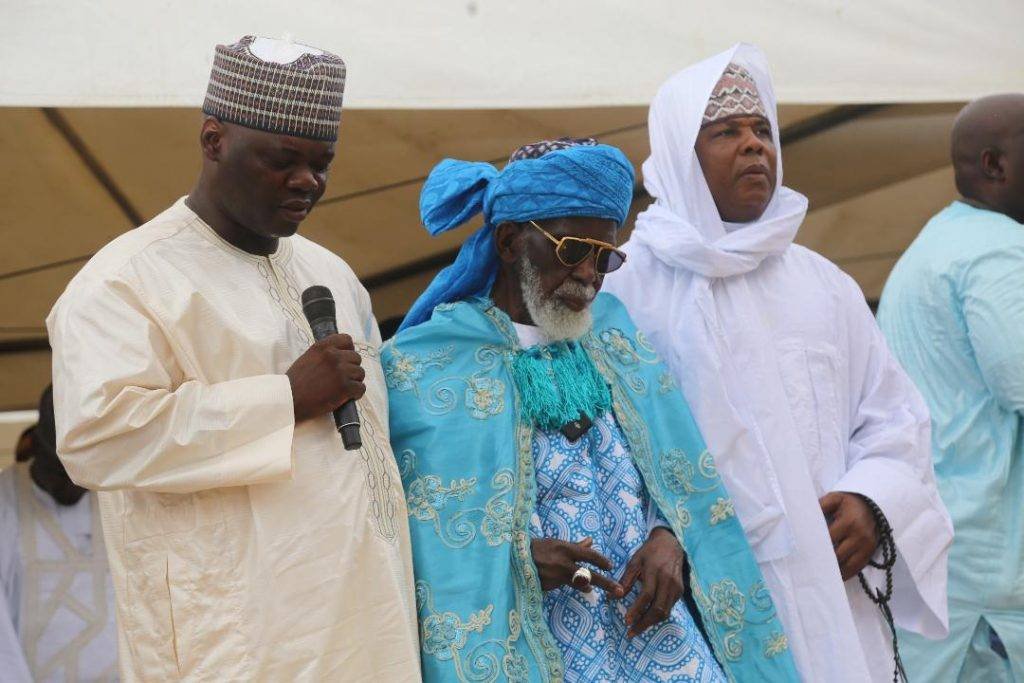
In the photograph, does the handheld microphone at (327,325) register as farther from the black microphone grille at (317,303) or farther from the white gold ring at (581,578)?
the white gold ring at (581,578)

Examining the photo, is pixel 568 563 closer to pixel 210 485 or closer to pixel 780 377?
pixel 210 485

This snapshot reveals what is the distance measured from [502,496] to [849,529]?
1072 millimetres

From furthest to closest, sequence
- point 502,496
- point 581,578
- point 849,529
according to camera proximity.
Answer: point 849,529, point 502,496, point 581,578

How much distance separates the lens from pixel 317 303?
3.46 meters

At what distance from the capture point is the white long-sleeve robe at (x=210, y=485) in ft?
10.5

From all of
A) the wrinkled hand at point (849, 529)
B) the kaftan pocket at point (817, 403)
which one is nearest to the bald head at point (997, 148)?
the kaftan pocket at point (817, 403)

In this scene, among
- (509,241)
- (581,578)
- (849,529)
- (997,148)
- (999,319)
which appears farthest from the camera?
(997,148)

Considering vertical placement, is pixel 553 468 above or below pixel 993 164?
below

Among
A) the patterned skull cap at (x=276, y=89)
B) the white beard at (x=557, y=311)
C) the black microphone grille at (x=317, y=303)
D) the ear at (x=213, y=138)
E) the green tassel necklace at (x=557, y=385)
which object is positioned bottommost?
the green tassel necklace at (x=557, y=385)

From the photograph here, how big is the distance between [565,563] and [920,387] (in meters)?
2.22

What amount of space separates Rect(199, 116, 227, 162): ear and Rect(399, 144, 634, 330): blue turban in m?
0.75

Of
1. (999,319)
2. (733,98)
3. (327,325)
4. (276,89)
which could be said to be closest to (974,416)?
(999,319)

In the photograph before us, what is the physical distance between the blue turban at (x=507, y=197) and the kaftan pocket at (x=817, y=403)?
2.31ft

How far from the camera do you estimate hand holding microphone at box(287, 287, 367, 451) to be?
3.33 meters
